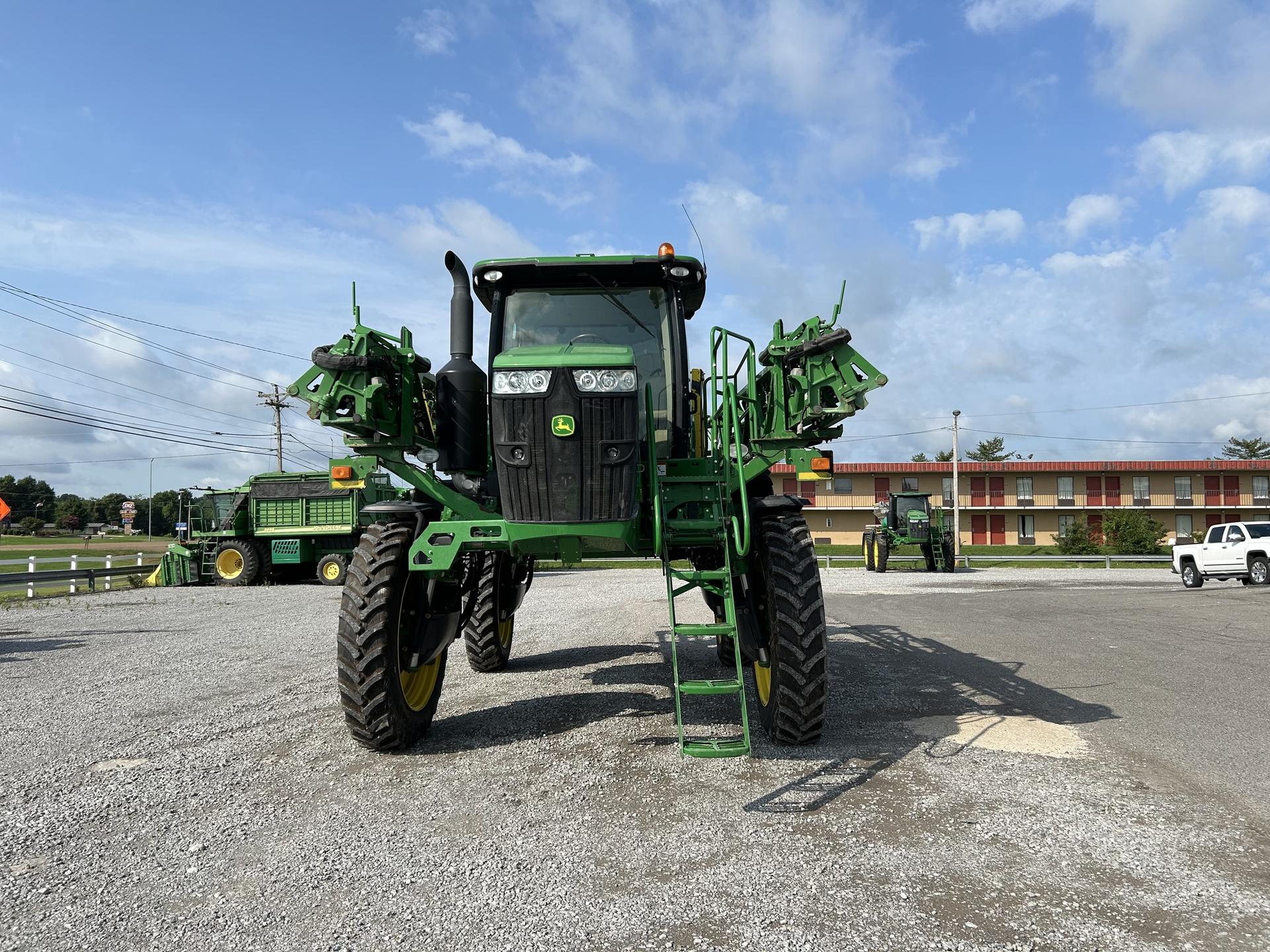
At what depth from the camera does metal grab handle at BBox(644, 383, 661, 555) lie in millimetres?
4602

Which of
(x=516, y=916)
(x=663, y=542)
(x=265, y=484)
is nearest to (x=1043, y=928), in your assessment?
(x=516, y=916)

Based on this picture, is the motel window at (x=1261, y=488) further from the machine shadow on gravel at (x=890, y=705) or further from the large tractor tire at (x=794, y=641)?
the large tractor tire at (x=794, y=641)

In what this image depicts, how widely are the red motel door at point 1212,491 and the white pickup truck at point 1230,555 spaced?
114 feet

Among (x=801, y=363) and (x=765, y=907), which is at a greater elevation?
(x=801, y=363)

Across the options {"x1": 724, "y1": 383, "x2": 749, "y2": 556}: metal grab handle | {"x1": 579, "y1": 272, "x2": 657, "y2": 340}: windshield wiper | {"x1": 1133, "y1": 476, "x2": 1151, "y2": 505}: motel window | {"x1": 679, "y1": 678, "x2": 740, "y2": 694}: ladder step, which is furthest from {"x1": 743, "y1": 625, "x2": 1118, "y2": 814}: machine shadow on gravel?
{"x1": 1133, "y1": 476, "x2": 1151, "y2": 505}: motel window

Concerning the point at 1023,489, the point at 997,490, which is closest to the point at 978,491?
the point at 997,490

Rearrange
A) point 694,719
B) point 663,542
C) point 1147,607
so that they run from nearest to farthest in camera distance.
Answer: point 663,542 < point 694,719 < point 1147,607

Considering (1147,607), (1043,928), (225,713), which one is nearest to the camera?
(1043,928)

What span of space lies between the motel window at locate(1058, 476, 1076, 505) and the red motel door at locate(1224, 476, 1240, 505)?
882 centimetres

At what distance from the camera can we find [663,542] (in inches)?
183

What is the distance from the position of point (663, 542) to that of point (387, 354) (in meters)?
2.06

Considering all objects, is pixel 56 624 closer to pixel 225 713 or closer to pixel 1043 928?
pixel 225 713

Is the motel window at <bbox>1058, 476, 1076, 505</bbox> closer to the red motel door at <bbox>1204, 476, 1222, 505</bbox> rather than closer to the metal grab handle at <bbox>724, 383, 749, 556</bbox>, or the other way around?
the red motel door at <bbox>1204, 476, 1222, 505</bbox>

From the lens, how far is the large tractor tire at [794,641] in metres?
4.50
